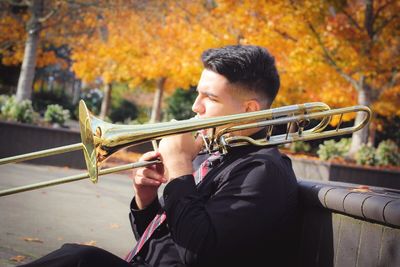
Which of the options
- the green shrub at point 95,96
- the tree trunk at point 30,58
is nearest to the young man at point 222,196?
the tree trunk at point 30,58

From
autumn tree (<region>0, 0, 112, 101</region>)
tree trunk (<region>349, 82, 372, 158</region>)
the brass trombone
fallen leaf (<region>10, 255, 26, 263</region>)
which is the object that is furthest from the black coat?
autumn tree (<region>0, 0, 112, 101</region>)

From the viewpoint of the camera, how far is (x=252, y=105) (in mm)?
2291

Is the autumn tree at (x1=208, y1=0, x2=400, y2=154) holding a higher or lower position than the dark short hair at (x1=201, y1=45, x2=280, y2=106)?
higher

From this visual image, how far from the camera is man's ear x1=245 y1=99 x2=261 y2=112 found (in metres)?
2.28

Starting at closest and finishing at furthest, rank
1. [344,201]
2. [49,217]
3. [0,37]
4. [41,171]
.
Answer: [344,201], [49,217], [41,171], [0,37]

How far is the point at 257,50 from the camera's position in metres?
2.25

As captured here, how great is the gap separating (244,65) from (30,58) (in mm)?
13704

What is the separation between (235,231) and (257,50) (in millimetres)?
836

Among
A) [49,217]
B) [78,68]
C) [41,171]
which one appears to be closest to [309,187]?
[49,217]

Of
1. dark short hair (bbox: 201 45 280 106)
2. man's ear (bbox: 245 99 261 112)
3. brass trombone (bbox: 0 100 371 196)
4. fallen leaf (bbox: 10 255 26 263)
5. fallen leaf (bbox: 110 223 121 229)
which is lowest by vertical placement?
fallen leaf (bbox: 110 223 121 229)

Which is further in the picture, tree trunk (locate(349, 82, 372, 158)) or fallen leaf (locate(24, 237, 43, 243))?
tree trunk (locate(349, 82, 372, 158))

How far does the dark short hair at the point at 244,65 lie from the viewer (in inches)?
87.0

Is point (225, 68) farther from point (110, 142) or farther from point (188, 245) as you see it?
point (188, 245)

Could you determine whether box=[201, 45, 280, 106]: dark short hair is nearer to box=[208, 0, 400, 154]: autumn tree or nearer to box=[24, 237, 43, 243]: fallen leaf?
box=[24, 237, 43, 243]: fallen leaf
